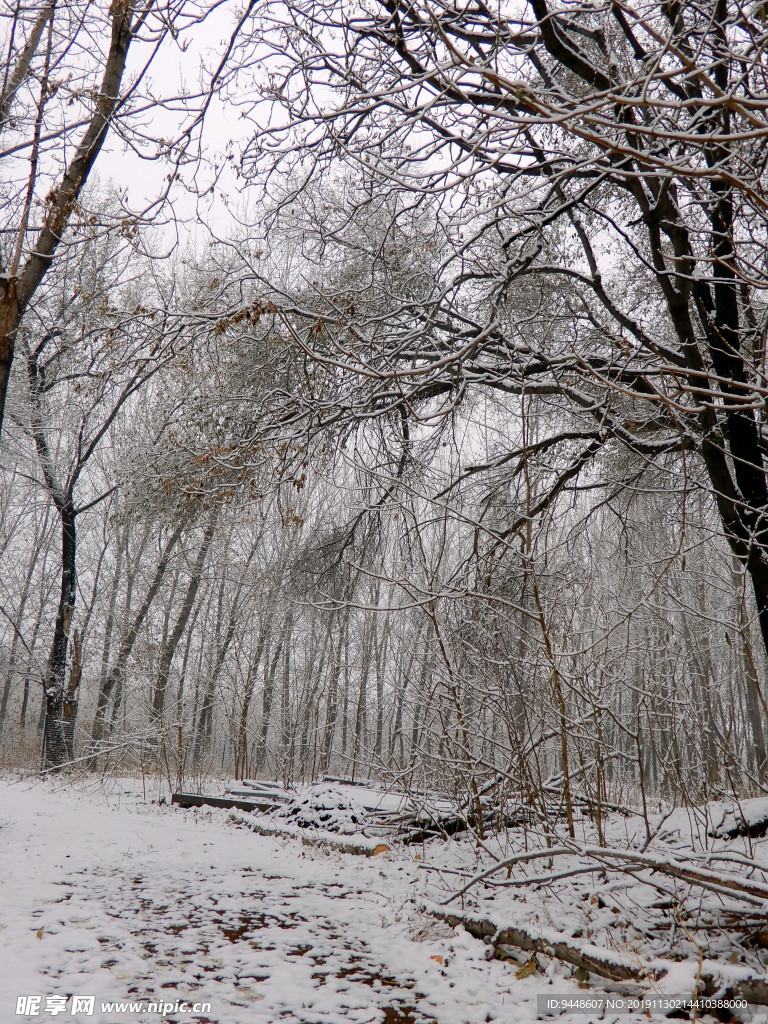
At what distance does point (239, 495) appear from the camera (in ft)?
19.0

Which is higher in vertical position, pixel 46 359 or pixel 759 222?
pixel 46 359

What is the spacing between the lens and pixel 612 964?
2.65 m

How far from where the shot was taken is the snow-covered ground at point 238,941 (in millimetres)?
2594

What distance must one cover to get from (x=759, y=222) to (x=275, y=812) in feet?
24.4

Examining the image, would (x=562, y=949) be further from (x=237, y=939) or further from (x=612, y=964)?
(x=237, y=939)

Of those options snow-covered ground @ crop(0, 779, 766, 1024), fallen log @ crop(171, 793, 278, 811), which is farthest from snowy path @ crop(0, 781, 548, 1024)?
fallen log @ crop(171, 793, 278, 811)

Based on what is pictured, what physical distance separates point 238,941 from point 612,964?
1852 millimetres

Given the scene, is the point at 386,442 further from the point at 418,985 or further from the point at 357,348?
the point at 418,985

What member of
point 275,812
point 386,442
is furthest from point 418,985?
point 275,812

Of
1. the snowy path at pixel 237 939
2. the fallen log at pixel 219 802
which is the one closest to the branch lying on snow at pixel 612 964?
the snowy path at pixel 237 939

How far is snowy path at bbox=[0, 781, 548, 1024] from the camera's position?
263 cm

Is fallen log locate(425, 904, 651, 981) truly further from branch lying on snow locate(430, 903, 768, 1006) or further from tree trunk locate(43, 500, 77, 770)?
tree trunk locate(43, 500, 77, 770)

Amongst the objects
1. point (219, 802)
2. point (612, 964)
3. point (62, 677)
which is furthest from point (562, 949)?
point (62, 677)

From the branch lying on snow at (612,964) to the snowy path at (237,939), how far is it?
0.35 feet
